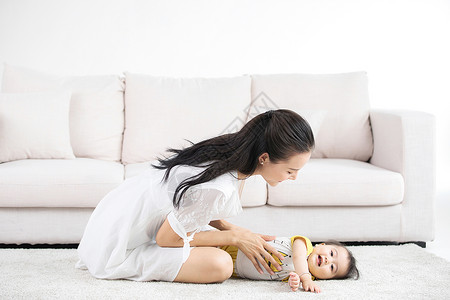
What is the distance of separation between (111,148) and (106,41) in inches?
43.9

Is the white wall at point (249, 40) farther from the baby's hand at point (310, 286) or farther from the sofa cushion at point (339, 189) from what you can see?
the baby's hand at point (310, 286)

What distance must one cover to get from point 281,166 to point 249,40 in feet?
7.69

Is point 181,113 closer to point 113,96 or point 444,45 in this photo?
point 113,96

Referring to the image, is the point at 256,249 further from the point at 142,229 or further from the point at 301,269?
the point at 142,229

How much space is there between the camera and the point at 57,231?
2.42 metres

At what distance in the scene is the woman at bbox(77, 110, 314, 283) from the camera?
5.56 ft

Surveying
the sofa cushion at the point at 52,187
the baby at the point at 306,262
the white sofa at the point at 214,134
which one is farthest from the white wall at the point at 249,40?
the baby at the point at 306,262

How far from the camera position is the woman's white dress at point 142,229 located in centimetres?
177

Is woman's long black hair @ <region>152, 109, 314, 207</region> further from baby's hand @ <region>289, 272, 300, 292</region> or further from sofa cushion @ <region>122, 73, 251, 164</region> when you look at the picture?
sofa cushion @ <region>122, 73, 251, 164</region>

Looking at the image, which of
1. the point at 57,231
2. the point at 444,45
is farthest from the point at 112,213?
the point at 444,45

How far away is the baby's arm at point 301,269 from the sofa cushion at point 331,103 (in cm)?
118

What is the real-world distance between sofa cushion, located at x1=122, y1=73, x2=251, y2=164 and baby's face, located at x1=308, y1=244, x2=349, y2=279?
1.11 metres

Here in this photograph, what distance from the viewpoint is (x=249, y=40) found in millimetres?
3889

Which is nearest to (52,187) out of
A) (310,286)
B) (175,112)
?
(175,112)
